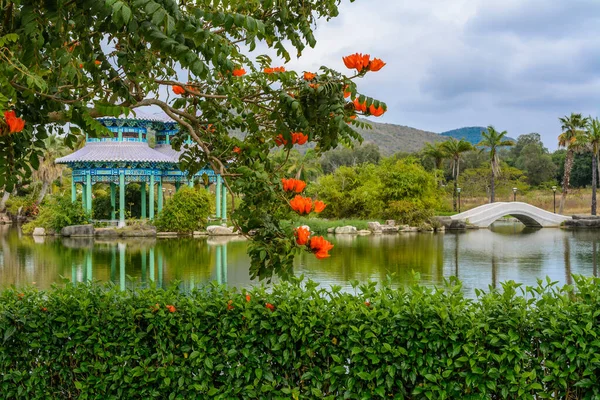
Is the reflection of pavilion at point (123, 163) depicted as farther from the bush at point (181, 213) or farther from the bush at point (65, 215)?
the bush at point (181, 213)

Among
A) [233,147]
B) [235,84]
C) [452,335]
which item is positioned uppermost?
[235,84]

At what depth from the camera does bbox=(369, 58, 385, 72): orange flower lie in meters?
3.02

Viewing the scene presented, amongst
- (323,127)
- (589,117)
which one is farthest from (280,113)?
(589,117)

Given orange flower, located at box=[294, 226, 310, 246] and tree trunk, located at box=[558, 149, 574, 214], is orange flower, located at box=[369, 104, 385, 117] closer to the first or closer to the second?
orange flower, located at box=[294, 226, 310, 246]

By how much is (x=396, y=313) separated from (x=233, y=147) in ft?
4.67

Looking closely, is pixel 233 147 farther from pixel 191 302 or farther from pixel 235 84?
pixel 191 302

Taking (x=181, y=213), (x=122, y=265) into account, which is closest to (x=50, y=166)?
(x=181, y=213)

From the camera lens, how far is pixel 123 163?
26.1m

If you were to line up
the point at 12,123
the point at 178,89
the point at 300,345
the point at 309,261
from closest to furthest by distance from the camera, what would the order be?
1. the point at 12,123
2. the point at 300,345
3. the point at 178,89
4. the point at 309,261

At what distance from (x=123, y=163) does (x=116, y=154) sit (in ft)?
2.19

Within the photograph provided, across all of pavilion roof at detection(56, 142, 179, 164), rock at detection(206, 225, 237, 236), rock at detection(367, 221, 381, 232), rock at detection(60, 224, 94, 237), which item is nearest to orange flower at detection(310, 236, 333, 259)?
rock at detection(206, 225, 237, 236)

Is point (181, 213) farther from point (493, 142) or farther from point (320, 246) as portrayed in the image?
point (493, 142)

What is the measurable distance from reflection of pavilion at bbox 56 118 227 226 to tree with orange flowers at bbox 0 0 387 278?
21.7 meters

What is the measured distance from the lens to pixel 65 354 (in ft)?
11.4
